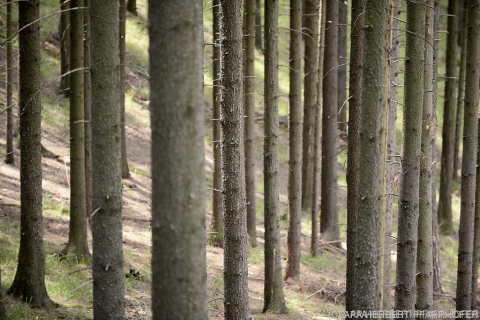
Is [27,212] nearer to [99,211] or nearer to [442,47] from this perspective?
[99,211]

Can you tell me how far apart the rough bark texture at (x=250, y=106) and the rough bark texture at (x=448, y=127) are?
723 cm

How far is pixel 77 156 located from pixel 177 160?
218 inches

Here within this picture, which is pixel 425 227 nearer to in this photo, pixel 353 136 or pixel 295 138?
pixel 353 136

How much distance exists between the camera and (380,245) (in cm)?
503

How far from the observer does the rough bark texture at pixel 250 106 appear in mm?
10938

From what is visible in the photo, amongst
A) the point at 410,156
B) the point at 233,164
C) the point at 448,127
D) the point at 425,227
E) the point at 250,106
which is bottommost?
the point at 425,227

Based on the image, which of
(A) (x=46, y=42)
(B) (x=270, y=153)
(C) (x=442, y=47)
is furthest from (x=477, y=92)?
(C) (x=442, y=47)

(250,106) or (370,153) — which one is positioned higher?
(250,106)

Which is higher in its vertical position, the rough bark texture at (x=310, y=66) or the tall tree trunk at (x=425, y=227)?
the rough bark texture at (x=310, y=66)

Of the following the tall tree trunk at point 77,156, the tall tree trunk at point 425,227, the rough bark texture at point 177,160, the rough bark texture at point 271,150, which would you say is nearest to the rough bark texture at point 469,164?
the tall tree trunk at point 425,227

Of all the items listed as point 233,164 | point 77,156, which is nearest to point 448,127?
point 233,164

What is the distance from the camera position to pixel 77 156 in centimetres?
820

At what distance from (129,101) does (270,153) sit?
14171 mm

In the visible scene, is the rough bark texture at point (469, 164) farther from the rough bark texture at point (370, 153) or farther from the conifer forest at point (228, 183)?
the rough bark texture at point (370, 153)
